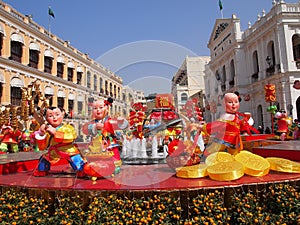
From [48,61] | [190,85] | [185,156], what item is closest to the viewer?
[185,156]

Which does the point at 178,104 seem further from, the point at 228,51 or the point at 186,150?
the point at 228,51

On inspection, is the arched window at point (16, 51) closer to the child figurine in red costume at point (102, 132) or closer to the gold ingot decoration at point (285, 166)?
the child figurine in red costume at point (102, 132)

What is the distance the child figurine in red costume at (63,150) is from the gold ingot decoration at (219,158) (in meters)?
1.65

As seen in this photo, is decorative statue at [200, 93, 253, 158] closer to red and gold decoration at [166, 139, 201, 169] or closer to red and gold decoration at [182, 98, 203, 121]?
red and gold decoration at [166, 139, 201, 169]

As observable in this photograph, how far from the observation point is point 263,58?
74.1 ft

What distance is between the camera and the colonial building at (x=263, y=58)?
19484mm

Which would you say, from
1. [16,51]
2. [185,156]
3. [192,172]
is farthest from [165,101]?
[16,51]

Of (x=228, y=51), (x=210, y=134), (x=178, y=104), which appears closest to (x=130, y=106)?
(x=178, y=104)

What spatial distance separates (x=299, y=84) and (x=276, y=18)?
27.9ft

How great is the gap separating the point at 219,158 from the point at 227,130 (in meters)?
0.53

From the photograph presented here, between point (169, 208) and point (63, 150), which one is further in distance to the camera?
point (63, 150)

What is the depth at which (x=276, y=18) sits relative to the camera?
Answer: 66.2 feet

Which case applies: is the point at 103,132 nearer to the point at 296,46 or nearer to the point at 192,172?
the point at 192,172

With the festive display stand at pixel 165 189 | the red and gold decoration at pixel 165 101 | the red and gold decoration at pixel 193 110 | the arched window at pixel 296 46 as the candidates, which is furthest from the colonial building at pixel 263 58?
the festive display stand at pixel 165 189
